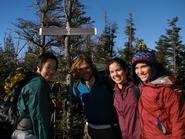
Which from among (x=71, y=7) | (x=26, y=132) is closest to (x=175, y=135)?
(x=26, y=132)

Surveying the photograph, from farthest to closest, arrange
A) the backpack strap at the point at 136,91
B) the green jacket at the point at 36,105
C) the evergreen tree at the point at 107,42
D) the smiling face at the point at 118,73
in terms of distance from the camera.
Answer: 1. the evergreen tree at the point at 107,42
2. the smiling face at the point at 118,73
3. the backpack strap at the point at 136,91
4. the green jacket at the point at 36,105

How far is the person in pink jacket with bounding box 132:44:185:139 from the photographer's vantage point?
3637 mm

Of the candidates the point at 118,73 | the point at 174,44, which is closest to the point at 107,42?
the point at 174,44

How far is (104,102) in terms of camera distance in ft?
16.0

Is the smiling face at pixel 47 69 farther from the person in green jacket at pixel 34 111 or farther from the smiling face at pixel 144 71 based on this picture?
the smiling face at pixel 144 71

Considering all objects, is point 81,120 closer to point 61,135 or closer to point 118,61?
point 61,135

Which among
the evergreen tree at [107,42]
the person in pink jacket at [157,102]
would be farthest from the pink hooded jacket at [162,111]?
the evergreen tree at [107,42]

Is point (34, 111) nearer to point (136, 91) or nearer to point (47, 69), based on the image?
point (47, 69)

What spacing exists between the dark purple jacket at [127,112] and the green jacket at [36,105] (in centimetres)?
110

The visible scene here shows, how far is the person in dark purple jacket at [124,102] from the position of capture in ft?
14.7

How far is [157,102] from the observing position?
12.5 ft

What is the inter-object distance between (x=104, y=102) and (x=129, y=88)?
498 millimetres

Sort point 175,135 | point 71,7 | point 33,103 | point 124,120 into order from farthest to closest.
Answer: point 71,7
point 124,120
point 33,103
point 175,135

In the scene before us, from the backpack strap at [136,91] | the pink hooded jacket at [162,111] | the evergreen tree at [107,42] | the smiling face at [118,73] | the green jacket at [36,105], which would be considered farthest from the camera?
the evergreen tree at [107,42]
